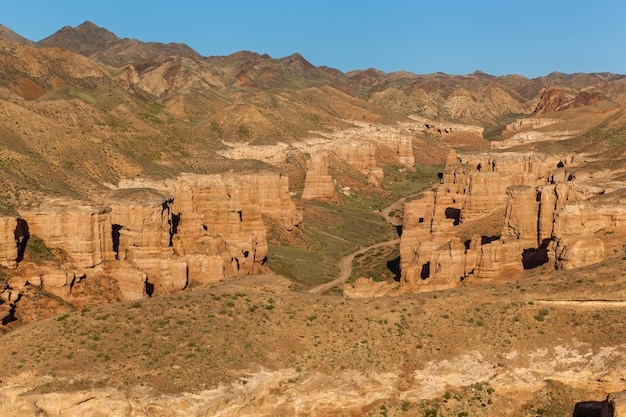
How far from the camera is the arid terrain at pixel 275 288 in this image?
108 feet

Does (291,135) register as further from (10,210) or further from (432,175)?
(10,210)

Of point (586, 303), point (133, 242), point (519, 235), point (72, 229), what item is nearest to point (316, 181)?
point (133, 242)

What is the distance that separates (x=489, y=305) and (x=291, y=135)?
112 meters

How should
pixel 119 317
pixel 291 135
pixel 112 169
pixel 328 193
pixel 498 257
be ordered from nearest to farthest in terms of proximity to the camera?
1. pixel 119 317
2. pixel 498 257
3. pixel 112 169
4. pixel 328 193
5. pixel 291 135

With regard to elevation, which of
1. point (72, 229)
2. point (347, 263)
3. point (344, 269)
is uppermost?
point (72, 229)

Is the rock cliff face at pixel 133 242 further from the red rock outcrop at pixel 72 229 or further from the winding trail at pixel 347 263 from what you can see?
the winding trail at pixel 347 263

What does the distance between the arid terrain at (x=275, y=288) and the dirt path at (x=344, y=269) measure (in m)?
0.39

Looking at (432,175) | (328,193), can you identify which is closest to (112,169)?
(328,193)

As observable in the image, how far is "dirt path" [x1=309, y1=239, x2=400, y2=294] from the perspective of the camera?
2886 inches

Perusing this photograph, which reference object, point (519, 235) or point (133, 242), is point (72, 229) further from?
point (519, 235)

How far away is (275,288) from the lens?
42500mm

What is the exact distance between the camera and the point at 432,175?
16600 centimetres

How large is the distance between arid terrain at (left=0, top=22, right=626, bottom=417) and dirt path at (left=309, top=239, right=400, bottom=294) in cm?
39

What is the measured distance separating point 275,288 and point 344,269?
4241cm
